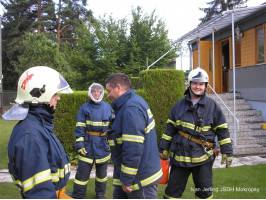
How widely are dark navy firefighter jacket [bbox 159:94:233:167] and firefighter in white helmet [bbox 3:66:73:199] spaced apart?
1.79 meters

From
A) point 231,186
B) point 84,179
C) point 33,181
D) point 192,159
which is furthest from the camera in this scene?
point 231,186

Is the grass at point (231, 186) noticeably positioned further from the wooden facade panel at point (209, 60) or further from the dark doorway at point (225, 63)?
the dark doorway at point (225, 63)

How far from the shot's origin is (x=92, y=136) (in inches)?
178

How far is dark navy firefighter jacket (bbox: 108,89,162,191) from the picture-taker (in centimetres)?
251

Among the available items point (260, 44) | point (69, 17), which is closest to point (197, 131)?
point (260, 44)

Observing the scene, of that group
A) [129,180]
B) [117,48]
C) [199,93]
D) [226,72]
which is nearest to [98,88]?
[199,93]

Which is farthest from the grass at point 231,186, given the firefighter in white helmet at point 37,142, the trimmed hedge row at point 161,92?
the firefighter in white helmet at point 37,142

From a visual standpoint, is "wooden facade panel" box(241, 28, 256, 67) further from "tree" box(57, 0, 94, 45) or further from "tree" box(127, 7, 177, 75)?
"tree" box(57, 0, 94, 45)

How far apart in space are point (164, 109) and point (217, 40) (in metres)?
6.64

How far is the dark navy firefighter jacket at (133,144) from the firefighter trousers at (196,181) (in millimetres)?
782

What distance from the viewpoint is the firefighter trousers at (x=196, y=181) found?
3295 millimetres

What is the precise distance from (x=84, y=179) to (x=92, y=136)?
2.50 ft

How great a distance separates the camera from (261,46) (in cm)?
916

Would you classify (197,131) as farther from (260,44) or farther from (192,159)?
(260,44)
